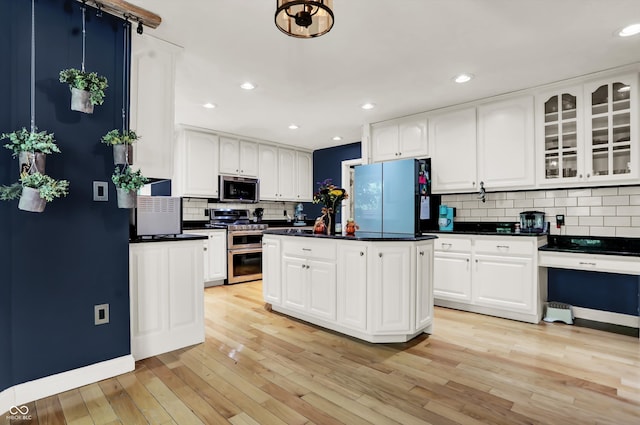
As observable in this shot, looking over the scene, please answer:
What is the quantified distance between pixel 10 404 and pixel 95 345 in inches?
17.7

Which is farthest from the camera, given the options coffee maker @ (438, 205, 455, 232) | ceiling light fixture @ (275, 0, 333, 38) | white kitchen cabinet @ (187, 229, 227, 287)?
white kitchen cabinet @ (187, 229, 227, 287)

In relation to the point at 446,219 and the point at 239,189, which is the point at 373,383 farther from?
the point at 239,189

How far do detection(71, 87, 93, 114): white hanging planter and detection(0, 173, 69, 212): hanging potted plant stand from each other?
43 centimetres

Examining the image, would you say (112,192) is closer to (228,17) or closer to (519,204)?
(228,17)

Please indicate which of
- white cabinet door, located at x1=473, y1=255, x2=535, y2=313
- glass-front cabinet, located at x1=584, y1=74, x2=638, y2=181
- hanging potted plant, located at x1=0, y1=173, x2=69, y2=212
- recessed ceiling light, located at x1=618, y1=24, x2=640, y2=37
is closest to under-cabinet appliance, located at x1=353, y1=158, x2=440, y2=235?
white cabinet door, located at x1=473, y1=255, x2=535, y2=313

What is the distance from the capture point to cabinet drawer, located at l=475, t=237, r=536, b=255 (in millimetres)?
3309

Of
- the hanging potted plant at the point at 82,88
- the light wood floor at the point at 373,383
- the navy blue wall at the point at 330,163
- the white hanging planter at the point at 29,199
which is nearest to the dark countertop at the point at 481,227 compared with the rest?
the light wood floor at the point at 373,383

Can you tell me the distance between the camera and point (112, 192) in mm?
2203

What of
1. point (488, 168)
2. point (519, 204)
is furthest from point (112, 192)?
point (519, 204)

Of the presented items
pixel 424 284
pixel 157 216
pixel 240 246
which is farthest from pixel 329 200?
pixel 240 246

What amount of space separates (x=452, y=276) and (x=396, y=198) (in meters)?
1.10

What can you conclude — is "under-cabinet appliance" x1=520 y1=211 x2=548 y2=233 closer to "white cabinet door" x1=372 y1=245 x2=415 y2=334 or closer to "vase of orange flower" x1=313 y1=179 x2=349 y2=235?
"white cabinet door" x1=372 y1=245 x2=415 y2=334

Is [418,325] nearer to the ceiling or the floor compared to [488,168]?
nearer to the floor

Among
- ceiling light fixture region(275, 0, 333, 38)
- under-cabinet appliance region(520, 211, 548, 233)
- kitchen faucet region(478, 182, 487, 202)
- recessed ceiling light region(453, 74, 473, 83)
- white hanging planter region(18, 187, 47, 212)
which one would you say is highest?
recessed ceiling light region(453, 74, 473, 83)
